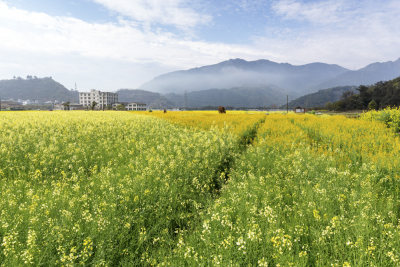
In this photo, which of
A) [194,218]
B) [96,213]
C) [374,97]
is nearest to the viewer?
[96,213]

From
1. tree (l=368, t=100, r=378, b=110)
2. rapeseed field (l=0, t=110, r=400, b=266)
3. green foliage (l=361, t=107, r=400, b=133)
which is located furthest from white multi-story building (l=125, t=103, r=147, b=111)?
rapeseed field (l=0, t=110, r=400, b=266)

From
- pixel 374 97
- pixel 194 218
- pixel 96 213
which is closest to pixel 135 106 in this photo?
pixel 374 97

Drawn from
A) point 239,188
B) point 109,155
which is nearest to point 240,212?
point 239,188

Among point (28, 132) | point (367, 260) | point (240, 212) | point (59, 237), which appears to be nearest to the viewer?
point (367, 260)

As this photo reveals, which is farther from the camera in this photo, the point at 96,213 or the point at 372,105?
the point at 372,105

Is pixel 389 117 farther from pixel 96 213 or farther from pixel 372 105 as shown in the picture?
pixel 372 105

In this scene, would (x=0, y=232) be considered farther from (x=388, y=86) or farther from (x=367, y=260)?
(x=388, y=86)

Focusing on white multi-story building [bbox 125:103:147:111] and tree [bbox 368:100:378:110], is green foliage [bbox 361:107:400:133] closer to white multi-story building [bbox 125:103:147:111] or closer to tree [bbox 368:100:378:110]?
tree [bbox 368:100:378:110]

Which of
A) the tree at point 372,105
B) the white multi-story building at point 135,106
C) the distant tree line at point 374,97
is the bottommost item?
the tree at point 372,105

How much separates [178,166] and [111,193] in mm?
2537

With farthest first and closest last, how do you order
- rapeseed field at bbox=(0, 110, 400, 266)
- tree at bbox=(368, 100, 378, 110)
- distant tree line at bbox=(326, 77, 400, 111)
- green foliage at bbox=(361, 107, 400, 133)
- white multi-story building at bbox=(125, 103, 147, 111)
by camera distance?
white multi-story building at bbox=(125, 103, 147, 111), distant tree line at bbox=(326, 77, 400, 111), tree at bbox=(368, 100, 378, 110), green foliage at bbox=(361, 107, 400, 133), rapeseed field at bbox=(0, 110, 400, 266)

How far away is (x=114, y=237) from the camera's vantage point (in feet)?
11.9

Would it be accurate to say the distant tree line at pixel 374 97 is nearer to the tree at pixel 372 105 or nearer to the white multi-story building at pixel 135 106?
the tree at pixel 372 105

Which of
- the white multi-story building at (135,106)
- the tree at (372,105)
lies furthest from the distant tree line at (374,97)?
the white multi-story building at (135,106)
